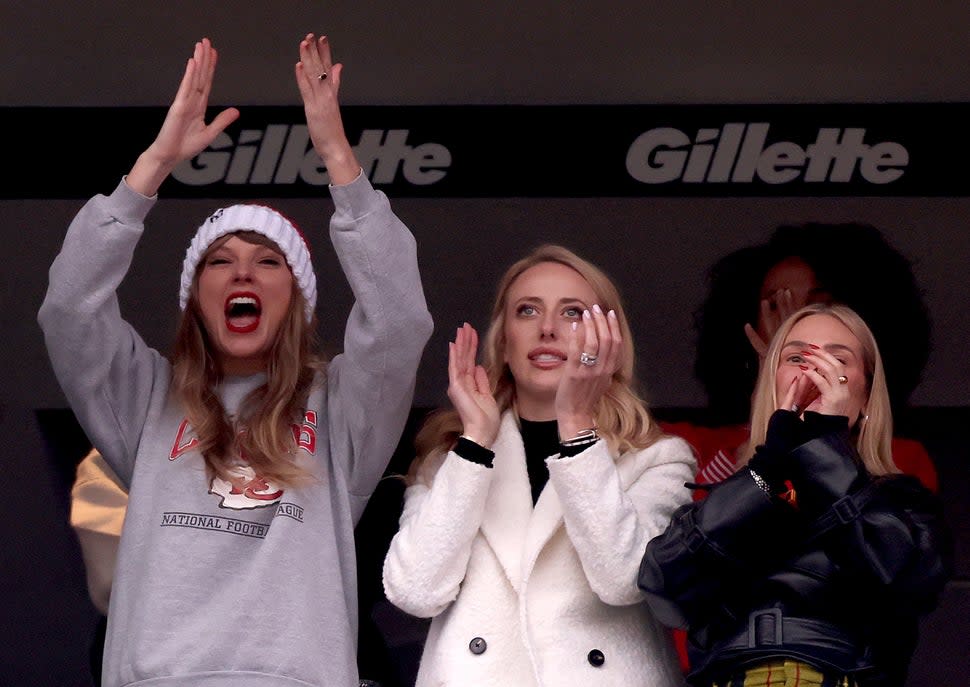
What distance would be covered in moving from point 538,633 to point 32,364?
266 cm

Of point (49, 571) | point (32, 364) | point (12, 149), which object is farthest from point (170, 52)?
point (49, 571)

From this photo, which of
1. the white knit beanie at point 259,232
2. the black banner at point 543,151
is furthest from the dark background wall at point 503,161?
the white knit beanie at point 259,232

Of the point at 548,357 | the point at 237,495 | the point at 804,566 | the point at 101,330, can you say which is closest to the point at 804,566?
the point at 804,566

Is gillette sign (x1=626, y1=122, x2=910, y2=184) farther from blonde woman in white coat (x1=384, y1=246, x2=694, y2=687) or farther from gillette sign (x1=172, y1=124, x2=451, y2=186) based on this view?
blonde woman in white coat (x1=384, y1=246, x2=694, y2=687)

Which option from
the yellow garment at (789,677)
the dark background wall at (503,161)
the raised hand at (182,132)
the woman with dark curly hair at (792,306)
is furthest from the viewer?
the dark background wall at (503,161)

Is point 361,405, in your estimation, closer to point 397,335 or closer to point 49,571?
point 397,335

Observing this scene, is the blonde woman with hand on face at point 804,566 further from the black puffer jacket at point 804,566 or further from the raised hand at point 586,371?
the raised hand at point 586,371

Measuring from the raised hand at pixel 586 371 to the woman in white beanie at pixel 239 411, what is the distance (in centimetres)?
30

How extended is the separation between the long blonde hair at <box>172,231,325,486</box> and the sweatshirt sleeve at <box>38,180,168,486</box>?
0.10 meters

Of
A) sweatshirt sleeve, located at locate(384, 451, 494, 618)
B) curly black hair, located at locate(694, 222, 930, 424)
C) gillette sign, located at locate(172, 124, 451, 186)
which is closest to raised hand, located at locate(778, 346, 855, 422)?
sweatshirt sleeve, located at locate(384, 451, 494, 618)

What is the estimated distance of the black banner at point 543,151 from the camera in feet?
18.7

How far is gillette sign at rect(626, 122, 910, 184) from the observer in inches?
225

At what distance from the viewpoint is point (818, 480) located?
3551 mm

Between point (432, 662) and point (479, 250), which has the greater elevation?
point (479, 250)
